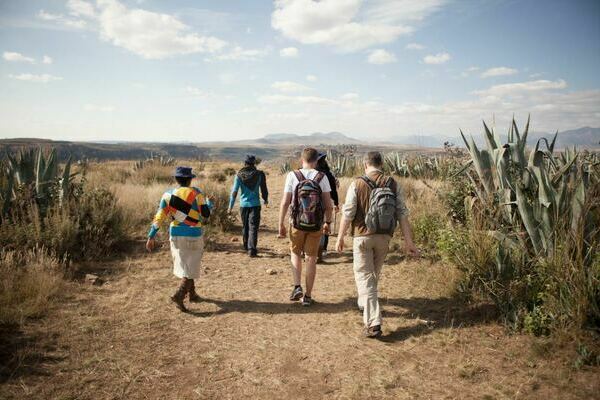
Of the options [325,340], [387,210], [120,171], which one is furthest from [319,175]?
[120,171]

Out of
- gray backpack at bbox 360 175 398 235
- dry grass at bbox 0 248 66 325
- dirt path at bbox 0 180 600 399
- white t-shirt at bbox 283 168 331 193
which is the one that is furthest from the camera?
white t-shirt at bbox 283 168 331 193

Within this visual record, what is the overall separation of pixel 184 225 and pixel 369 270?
2185 millimetres

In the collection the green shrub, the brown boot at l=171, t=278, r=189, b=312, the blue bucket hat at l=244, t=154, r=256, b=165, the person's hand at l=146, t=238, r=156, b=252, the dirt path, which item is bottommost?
the dirt path

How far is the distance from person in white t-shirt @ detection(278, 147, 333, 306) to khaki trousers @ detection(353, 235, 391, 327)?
0.62 m

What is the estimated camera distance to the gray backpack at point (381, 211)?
356cm

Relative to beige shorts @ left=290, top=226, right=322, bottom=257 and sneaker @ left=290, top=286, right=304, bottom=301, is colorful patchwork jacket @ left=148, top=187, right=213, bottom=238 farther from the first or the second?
sneaker @ left=290, top=286, right=304, bottom=301

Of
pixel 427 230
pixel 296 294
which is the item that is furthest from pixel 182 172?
pixel 427 230

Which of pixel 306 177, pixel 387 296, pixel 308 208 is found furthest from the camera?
pixel 387 296

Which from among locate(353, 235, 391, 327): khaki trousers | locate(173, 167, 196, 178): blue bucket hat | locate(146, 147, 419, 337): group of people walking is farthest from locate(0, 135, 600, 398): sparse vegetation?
locate(173, 167, 196, 178): blue bucket hat

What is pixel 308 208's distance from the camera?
4137mm

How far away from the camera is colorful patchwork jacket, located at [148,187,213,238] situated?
13.8 ft

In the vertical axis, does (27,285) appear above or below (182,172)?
below

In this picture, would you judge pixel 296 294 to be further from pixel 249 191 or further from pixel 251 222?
pixel 249 191

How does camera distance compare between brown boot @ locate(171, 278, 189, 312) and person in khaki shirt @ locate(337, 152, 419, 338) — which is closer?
person in khaki shirt @ locate(337, 152, 419, 338)
